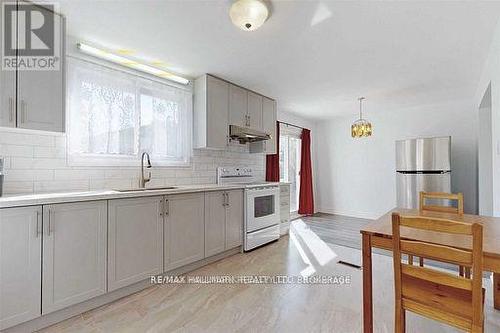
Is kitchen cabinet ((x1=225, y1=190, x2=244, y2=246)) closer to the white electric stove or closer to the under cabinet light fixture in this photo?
the white electric stove

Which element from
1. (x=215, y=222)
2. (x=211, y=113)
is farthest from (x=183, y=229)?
(x=211, y=113)

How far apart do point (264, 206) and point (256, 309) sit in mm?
1749

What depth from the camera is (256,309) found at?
1.94 meters

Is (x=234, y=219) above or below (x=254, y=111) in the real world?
below

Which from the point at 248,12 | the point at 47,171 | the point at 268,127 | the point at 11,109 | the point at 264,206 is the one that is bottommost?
the point at 264,206

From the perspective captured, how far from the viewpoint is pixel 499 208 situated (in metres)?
2.24

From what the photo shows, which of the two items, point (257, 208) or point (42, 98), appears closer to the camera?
point (42, 98)

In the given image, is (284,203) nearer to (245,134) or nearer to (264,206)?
(264,206)

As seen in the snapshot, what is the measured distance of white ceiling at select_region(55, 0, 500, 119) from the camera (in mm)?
1837

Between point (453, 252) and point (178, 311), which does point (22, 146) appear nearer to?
point (178, 311)

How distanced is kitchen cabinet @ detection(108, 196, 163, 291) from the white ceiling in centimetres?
154

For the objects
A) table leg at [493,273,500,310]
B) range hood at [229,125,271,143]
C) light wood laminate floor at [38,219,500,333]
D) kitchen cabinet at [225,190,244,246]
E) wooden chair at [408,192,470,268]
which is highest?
range hood at [229,125,271,143]

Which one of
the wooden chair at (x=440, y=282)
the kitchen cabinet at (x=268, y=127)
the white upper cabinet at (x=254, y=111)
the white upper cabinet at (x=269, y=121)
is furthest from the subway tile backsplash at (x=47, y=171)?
the wooden chair at (x=440, y=282)

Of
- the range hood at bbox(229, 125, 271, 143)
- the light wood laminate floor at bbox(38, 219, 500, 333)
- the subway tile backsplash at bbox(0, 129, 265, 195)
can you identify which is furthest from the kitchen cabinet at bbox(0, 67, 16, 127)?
the range hood at bbox(229, 125, 271, 143)
